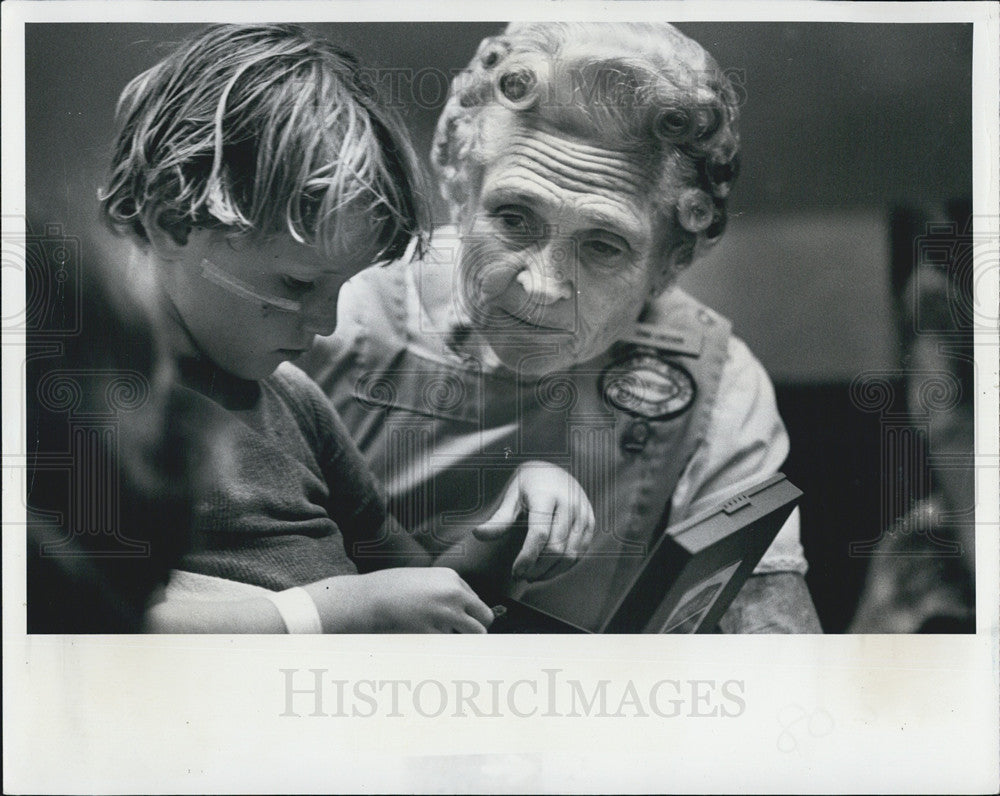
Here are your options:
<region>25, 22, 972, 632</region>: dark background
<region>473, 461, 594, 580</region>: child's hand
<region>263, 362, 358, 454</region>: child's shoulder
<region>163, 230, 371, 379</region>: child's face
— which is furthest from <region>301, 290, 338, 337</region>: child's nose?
<region>25, 22, 972, 632</region>: dark background

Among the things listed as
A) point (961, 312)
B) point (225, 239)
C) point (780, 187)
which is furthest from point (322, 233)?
point (961, 312)

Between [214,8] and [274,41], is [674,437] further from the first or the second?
[214,8]

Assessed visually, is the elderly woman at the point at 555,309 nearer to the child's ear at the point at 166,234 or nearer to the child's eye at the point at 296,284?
the child's eye at the point at 296,284

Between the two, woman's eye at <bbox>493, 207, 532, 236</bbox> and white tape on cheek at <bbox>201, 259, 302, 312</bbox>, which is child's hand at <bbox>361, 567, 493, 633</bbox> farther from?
woman's eye at <bbox>493, 207, 532, 236</bbox>

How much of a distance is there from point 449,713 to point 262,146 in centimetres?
164

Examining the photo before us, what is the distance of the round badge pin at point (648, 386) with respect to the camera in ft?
9.43

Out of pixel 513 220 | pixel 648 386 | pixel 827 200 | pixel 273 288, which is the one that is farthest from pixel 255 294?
pixel 827 200

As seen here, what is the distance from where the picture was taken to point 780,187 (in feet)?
9.46

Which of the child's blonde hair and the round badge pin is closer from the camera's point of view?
the child's blonde hair

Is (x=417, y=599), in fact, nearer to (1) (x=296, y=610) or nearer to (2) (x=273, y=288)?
(1) (x=296, y=610)

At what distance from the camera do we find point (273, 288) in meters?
2.79

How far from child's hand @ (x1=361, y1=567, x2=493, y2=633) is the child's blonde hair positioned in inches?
34.9

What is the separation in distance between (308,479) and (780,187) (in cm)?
155

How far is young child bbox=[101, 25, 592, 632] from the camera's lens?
9.11 ft
